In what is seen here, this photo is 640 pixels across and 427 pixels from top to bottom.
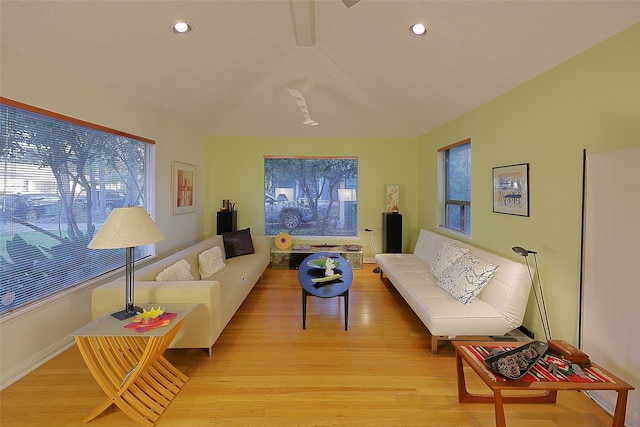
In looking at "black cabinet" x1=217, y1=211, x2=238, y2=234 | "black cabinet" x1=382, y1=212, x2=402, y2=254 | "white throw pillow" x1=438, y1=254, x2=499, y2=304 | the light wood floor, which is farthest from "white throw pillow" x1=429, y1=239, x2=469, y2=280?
"black cabinet" x1=217, y1=211, x2=238, y2=234

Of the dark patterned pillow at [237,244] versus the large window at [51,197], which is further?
the dark patterned pillow at [237,244]

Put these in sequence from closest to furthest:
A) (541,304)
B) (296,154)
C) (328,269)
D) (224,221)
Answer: (541,304) → (328,269) → (224,221) → (296,154)

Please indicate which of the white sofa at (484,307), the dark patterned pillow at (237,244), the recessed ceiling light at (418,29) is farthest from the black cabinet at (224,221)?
the recessed ceiling light at (418,29)

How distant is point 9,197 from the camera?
2.23 meters

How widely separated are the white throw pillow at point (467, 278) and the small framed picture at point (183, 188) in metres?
3.78

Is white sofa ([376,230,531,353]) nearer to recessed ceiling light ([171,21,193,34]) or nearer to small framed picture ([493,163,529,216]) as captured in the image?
small framed picture ([493,163,529,216])

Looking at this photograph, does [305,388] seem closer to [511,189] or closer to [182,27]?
[511,189]

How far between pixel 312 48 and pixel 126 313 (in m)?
3.48

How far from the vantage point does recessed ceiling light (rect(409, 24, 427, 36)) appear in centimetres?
259

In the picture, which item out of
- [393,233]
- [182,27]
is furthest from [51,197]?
[393,233]

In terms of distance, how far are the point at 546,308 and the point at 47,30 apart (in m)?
4.45

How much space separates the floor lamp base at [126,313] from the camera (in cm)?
205

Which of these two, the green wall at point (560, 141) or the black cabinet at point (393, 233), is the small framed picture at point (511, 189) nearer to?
the green wall at point (560, 141)

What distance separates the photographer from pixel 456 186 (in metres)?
4.47
